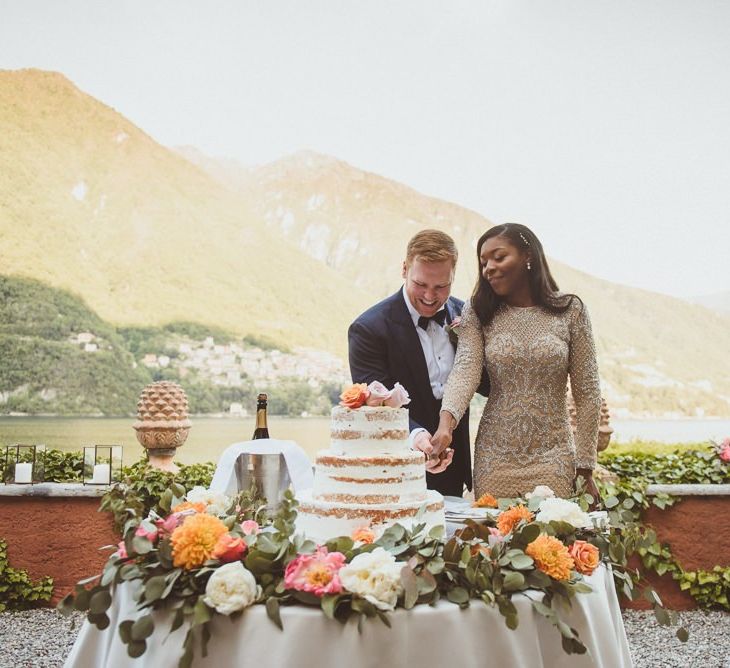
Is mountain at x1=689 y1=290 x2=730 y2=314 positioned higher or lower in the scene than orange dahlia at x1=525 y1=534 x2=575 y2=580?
higher

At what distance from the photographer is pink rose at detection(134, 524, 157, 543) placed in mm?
1336

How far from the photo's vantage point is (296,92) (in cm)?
2292

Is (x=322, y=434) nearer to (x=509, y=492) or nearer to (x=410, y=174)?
(x=410, y=174)

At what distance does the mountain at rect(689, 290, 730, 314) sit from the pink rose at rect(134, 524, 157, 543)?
20.5 m

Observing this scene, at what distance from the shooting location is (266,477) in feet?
6.76

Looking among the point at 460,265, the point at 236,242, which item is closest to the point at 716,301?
the point at 460,265

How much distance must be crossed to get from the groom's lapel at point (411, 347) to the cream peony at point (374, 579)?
4.41 ft

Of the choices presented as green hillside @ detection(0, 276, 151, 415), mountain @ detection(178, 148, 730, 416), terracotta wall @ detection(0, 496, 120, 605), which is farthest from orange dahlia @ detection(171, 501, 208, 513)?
mountain @ detection(178, 148, 730, 416)

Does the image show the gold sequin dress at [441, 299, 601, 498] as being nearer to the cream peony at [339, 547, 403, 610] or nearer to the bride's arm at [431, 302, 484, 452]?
the bride's arm at [431, 302, 484, 452]

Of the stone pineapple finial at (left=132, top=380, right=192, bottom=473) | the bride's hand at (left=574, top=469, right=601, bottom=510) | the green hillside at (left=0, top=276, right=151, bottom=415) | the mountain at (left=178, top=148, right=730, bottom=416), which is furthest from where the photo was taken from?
the mountain at (left=178, top=148, right=730, bottom=416)

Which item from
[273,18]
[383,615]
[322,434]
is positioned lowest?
[322,434]

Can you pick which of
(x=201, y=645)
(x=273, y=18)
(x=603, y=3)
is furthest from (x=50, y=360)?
(x=201, y=645)

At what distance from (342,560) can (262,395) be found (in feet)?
3.69

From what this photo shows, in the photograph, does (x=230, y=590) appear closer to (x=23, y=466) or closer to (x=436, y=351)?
(x=436, y=351)
